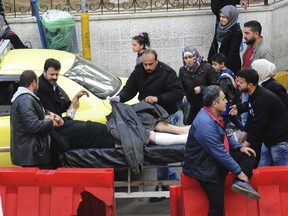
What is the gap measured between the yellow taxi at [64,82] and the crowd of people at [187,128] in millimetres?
248

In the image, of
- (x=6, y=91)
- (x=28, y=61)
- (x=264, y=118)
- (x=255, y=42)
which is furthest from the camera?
(x=255, y=42)

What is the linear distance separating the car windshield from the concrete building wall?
415 cm

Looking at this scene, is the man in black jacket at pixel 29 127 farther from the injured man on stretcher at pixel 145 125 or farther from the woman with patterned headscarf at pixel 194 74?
the woman with patterned headscarf at pixel 194 74

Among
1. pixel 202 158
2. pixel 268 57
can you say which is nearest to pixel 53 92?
pixel 202 158

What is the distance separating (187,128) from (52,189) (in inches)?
68.7

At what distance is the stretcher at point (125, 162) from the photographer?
778cm

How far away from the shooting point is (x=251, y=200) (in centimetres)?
715

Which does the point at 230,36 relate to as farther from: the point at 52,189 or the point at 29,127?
the point at 52,189

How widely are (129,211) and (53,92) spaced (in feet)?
5.16

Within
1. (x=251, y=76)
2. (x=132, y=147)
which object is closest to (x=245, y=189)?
(x=251, y=76)

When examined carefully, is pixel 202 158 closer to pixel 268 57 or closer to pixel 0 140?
pixel 0 140

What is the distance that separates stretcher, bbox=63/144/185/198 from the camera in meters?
7.78

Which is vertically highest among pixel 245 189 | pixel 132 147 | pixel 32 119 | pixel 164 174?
pixel 32 119

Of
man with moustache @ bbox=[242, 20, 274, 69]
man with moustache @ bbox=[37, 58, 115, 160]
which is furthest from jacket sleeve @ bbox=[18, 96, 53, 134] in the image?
man with moustache @ bbox=[242, 20, 274, 69]
